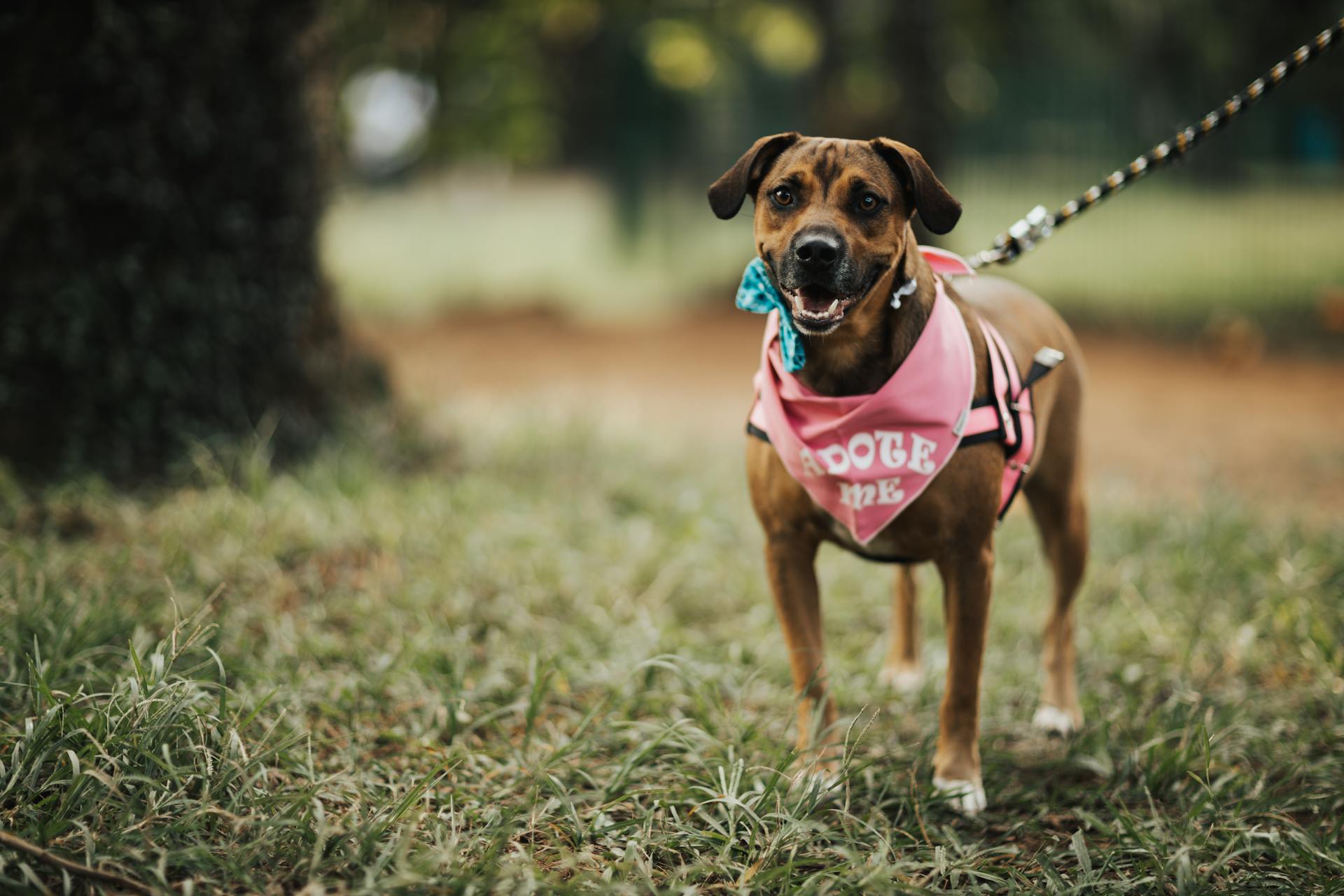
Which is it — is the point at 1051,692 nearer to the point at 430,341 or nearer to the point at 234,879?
the point at 234,879

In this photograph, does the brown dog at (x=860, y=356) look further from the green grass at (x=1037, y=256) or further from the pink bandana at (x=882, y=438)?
the green grass at (x=1037, y=256)

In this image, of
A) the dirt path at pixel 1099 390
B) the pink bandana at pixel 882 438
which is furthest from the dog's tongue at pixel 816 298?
the dirt path at pixel 1099 390

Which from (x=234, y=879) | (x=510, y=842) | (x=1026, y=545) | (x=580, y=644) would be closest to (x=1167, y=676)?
(x=1026, y=545)

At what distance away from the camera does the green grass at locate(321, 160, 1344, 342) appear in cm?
1152

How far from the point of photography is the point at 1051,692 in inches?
139

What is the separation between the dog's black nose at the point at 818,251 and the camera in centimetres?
256

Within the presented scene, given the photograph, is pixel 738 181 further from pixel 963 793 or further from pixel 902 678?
pixel 902 678

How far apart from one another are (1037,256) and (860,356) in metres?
11.4

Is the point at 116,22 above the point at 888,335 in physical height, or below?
above

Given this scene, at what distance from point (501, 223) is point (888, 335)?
14226 millimetres

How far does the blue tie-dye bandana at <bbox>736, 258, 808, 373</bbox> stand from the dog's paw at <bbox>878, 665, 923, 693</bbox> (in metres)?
1.42

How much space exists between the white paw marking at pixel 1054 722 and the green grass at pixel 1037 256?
310 inches

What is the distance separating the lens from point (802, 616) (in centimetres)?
301

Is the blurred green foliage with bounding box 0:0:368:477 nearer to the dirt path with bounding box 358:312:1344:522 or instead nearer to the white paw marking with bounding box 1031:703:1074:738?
the dirt path with bounding box 358:312:1344:522
